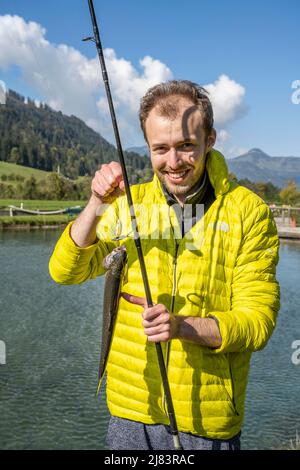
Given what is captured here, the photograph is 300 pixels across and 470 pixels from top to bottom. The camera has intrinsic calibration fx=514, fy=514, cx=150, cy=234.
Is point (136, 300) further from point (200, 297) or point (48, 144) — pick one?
point (48, 144)

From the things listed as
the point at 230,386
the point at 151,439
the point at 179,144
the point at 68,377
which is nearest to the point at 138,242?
the point at 179,144

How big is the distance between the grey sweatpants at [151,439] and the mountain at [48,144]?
9700 centimetres

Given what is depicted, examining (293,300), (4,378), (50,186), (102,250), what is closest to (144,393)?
(102,250)

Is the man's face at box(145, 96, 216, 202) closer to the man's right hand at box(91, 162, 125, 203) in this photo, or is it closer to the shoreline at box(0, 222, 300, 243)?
the man's right hand at box(91, 162, 125, 203)

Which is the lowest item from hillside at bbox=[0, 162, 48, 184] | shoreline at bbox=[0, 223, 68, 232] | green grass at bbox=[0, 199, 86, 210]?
shoreline at bbox=[0, 223, 68, 232]

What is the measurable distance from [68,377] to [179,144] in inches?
424

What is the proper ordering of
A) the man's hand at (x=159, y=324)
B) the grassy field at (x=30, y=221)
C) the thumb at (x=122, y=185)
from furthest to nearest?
the grassy field at (x=30, y=221) < the thumb at (x=122, y=185) < the man's hand at (x=159, y=324)

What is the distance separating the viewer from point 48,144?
12662cm

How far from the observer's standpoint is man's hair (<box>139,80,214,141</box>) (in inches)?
100

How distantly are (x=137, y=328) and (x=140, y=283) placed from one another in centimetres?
24

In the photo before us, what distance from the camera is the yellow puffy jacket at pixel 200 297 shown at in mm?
2562

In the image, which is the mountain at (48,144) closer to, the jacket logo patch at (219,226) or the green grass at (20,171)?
the green grass at (20,171)

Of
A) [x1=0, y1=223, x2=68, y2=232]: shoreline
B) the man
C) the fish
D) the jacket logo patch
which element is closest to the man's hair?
the man

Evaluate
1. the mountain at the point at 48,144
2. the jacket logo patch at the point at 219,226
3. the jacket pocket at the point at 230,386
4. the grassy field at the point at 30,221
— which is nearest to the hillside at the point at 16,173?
the mountain at the point at 48,144
